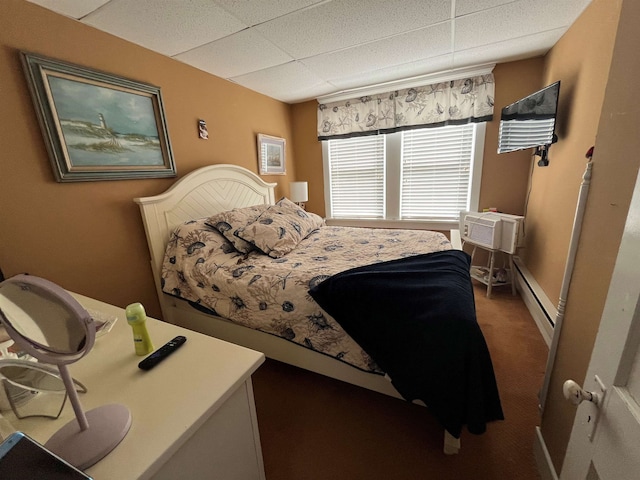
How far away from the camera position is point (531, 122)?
215 centimetres

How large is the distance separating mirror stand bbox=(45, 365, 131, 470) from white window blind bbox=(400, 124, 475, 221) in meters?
3.29

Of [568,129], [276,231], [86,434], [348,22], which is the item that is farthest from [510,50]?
[86,434]

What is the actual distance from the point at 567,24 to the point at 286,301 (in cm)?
282

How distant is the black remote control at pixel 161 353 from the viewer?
768 millimetres

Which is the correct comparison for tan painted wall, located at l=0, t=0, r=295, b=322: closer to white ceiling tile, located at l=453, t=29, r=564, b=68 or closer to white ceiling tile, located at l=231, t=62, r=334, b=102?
white ceiling tile, located at l=231, t=62, r=334, b=102

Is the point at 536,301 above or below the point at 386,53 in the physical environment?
below

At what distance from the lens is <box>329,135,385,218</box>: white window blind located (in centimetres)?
339

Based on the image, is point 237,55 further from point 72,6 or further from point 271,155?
point 271,155

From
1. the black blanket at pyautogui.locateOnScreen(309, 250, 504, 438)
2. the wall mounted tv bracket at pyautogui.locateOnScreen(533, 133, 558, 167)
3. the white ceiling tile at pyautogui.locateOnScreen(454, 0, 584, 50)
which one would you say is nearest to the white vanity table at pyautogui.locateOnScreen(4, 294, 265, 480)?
the black blanket at pyautogui.locateOnScreen(309, 250, 504, 438)

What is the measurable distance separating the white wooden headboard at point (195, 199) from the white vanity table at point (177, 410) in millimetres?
1149

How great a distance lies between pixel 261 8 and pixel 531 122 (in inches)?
87.6

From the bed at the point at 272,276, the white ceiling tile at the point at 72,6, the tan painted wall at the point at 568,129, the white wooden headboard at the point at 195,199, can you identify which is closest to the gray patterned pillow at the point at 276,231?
the bed at the point at 272,276

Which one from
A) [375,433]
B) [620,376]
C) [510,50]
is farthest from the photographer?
[510,50]

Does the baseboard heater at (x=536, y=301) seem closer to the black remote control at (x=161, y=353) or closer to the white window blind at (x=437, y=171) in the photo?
the white window blind at (x=437, y=171)
